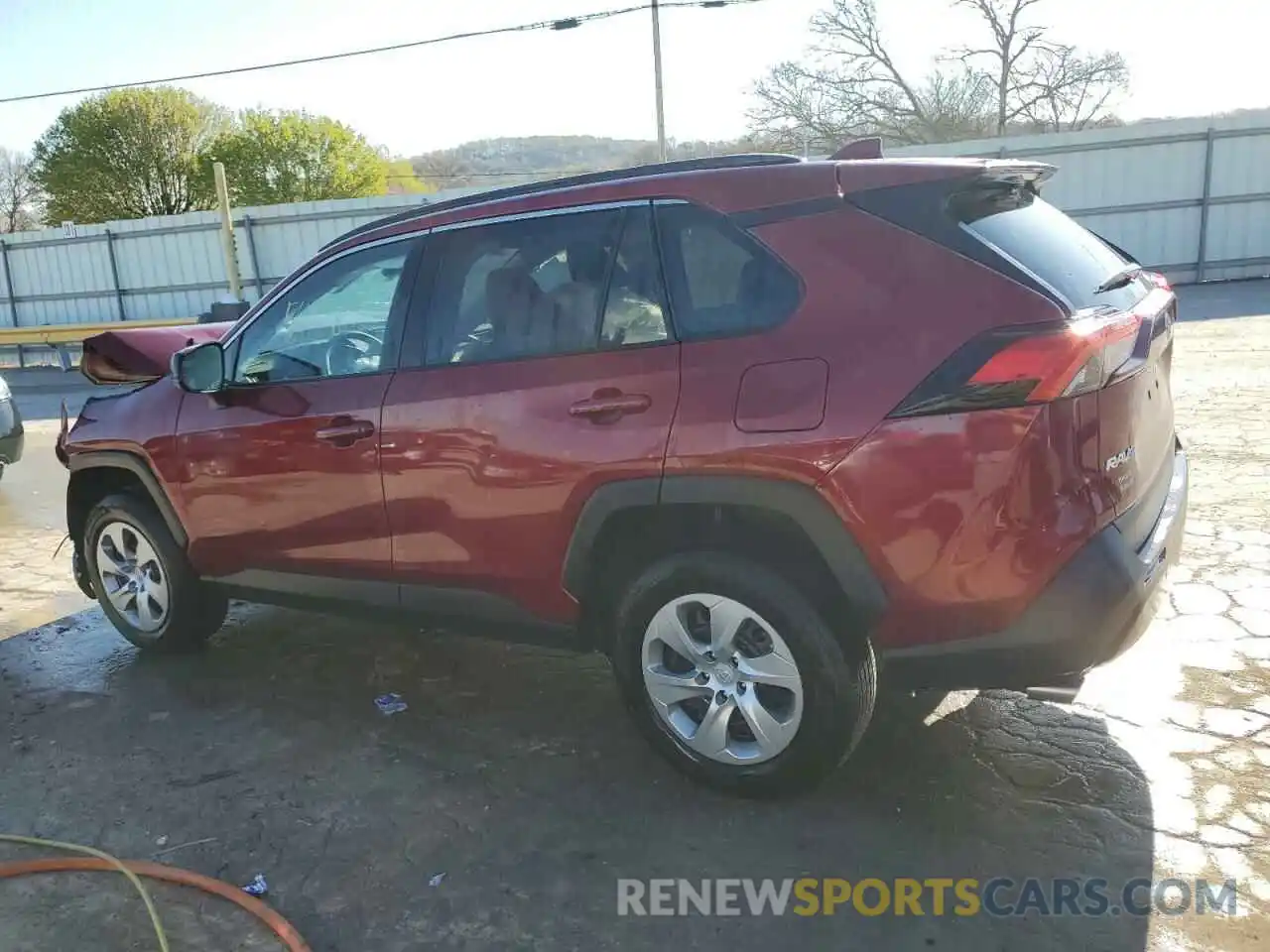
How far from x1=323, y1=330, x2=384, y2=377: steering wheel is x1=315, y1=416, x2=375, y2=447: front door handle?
0.19 meters

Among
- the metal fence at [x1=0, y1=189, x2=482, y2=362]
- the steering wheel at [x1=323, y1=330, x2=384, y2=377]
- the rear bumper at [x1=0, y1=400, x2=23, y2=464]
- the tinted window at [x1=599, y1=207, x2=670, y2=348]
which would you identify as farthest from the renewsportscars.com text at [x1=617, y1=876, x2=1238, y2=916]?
the metal fence at [x1=0, y1=189, x2=482, y2=362]

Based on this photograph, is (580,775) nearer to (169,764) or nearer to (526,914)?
(526,914)

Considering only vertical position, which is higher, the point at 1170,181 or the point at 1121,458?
the point at 1170,181

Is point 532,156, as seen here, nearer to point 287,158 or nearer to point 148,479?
point 287,158

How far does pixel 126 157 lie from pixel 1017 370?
28971mm

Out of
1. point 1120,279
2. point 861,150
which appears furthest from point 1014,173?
point 861,150

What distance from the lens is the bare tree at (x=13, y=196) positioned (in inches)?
1561

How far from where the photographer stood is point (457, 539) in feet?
10.9

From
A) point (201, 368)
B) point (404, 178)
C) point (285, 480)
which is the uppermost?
point (404, 178)

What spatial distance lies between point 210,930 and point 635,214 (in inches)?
90.8

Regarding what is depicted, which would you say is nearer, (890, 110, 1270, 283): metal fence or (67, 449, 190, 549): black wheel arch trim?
(67, 449, 190, 549): black wheel arch trim

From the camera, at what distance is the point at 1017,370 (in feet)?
7.86

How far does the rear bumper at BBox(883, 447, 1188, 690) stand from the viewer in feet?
8.09

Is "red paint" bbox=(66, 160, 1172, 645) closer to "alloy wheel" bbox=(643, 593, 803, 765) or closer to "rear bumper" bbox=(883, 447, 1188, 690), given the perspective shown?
"rear bumper" bbox=(883, 447, 1188, 690)
